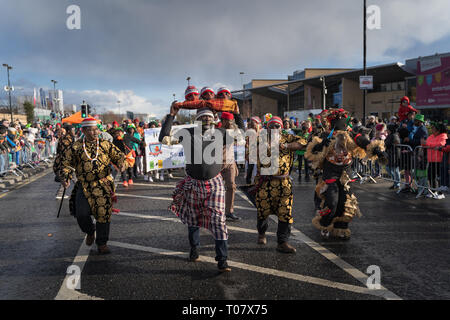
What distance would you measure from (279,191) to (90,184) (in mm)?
2500

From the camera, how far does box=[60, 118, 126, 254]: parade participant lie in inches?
188

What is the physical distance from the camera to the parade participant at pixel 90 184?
4.78 meters

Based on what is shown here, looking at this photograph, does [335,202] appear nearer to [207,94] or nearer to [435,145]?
[207,94]

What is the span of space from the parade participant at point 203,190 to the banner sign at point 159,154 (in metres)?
7.75

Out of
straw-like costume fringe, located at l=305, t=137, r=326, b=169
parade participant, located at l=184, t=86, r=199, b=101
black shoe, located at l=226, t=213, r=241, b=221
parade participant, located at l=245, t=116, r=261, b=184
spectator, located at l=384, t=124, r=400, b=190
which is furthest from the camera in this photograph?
spectator, located at l=384, t=124, r=400, b=190

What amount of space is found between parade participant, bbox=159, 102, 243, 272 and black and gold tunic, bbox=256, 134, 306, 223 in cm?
88

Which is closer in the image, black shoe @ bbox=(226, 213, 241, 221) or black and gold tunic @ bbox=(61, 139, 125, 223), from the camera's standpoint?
black and gold tunic @ bbox=(61, 139, 125, 223)

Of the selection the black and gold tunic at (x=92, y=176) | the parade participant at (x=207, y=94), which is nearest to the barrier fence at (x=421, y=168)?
the parade participant at (x=207, y=94)

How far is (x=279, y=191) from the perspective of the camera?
4844mm

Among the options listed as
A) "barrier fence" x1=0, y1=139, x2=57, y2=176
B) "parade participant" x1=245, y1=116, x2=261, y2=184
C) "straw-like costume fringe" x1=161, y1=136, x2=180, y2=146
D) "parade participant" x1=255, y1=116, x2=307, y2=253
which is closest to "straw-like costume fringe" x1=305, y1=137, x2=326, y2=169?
"parade participant" x1=255, y1=116, x2=307, y2=253

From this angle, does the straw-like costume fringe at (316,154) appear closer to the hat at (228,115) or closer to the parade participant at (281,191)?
the parade participant at (281,191)

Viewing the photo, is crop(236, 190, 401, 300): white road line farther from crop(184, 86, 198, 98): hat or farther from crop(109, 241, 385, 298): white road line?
crop(184, 86, 198, 98): hat
